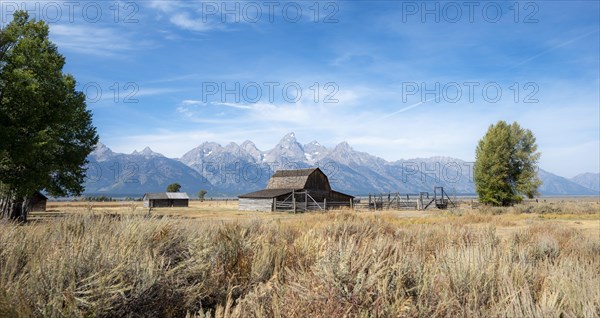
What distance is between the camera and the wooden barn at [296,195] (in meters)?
45.6

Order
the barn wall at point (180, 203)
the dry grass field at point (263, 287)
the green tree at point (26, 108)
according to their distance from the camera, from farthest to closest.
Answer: the barn wall at point (180, 203) < the green tree at point (26, 108) < the dry grass field at point (263, 287)

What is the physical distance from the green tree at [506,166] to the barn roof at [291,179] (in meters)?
22.9

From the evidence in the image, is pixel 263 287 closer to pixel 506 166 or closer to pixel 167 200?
pixel 506 166

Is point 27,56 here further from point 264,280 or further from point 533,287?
point 533,287

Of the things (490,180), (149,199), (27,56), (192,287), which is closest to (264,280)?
(192,287)

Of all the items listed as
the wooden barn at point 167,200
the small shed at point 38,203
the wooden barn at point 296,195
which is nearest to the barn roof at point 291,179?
the wooden barn at point 296,195

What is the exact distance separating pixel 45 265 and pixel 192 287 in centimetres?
Answer: 145

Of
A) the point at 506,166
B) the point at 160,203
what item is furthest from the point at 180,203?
the point at 506,166

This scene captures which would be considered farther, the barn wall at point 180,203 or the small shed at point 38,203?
the barn wall at point 180,203

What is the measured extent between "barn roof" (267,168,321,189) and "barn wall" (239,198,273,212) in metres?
5.28

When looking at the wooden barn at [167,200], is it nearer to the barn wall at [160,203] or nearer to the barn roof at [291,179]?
the barn wall at [160,203]

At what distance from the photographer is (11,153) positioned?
62.3 ft

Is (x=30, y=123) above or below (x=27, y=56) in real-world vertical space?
below

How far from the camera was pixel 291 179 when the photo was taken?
5300cm
